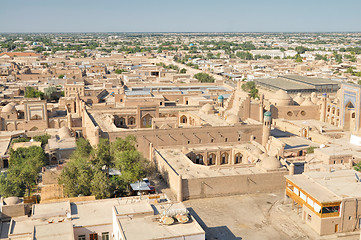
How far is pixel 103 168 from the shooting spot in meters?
33.3

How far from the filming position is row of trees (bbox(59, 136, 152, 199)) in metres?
27.5

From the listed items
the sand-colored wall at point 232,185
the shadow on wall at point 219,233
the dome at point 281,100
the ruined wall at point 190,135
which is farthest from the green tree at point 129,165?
the dome at point 281,100

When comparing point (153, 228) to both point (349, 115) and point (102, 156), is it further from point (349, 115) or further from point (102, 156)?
point (349, 115)

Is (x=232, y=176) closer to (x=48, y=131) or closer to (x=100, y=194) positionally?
(x=100, y=194)

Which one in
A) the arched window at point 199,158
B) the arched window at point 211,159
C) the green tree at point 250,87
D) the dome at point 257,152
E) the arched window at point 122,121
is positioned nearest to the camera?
the dome at point 257,152

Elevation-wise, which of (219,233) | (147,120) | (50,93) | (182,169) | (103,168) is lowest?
(219,233)

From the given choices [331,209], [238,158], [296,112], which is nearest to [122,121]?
[238,158]

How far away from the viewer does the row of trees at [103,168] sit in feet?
90.1

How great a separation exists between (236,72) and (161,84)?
41.8 m

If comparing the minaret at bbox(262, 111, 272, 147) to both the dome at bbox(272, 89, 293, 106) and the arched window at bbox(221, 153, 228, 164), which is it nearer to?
the arched window at bbox(221, 153, 228, 164)

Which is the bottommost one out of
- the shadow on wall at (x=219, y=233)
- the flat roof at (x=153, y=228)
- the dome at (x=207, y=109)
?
the shadow on wall at (x=219, y=233)

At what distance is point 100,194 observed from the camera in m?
27.0

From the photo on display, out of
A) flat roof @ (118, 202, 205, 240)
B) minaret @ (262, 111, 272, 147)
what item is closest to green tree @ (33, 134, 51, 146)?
minaret @ (262, 111, 272, 147)

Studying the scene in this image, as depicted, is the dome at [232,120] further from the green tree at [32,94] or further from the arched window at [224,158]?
the green tree at [32,94]
